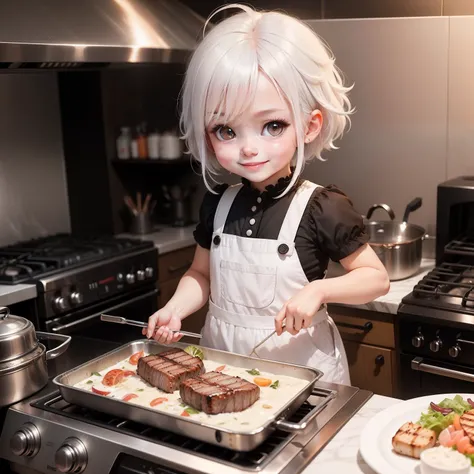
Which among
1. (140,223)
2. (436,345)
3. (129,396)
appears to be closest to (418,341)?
(436,345)

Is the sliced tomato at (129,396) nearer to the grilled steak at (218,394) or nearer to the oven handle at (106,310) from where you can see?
the grilled steak at (218,394)

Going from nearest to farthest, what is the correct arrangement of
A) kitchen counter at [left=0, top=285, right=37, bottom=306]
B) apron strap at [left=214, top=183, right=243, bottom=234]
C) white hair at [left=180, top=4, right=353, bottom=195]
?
white hair at [left=180, top=4, right=353, bottom=195] < apron strap at [left=214, top=183, right=243, bottom=234] < kitchen counter at [left=0, top=285, right=37, bottom=306]

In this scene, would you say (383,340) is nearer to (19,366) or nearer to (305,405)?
(305,405)

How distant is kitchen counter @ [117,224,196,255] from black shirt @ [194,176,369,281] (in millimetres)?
1304

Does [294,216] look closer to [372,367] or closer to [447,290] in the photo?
[447,290]

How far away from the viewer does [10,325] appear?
136 centimetres

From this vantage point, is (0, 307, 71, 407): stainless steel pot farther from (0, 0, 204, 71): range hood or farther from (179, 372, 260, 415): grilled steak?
(0, 0, 204, 71): range hood

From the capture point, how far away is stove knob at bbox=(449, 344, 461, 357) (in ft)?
6.34

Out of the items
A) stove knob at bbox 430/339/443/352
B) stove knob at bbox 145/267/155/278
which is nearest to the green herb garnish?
stove knob at bbox 430/339/443/352

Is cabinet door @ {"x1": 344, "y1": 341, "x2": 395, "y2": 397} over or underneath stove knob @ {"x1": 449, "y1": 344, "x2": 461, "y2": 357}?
underneath

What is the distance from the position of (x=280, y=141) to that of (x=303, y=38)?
0.72 ft

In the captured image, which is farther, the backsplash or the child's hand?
the backsplash

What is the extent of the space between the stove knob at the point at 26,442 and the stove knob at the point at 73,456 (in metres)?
0.08

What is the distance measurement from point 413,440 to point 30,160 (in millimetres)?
2383
